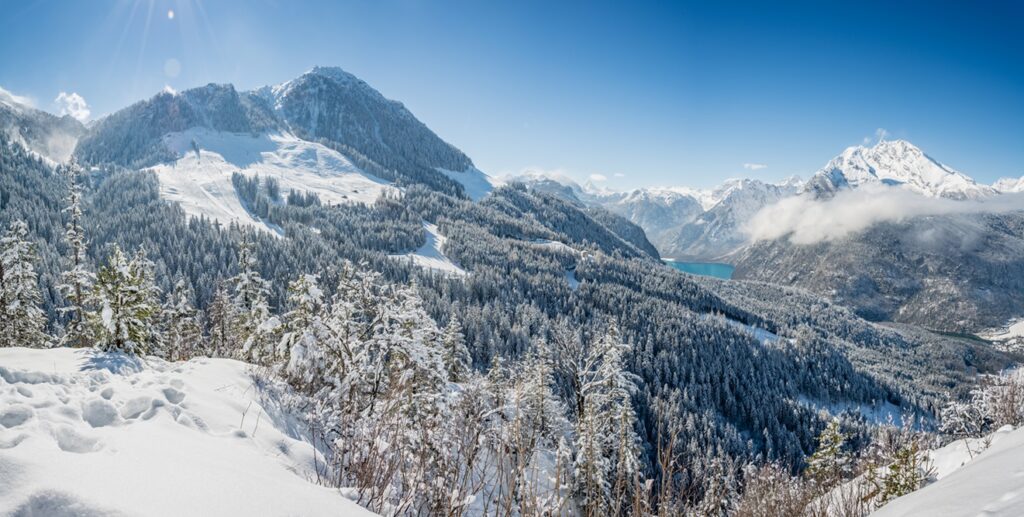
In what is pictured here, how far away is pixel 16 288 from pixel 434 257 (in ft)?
394

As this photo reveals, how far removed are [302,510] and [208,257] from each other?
110566 mm

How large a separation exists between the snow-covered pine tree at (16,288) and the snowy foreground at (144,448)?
80.6 ft

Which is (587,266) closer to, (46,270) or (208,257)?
(208,257)

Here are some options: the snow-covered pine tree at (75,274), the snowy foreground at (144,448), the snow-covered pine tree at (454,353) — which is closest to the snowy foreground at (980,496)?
the snowy foreground at (144,448)

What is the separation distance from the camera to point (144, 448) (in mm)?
3430

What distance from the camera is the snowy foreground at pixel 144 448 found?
2377mm

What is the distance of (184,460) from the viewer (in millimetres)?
3270

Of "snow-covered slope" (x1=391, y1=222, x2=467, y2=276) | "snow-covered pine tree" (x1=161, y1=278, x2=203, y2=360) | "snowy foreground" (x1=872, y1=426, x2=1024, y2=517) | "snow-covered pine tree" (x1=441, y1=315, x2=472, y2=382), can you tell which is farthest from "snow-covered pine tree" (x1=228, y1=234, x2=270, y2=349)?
"snow-covered slope" (x1=391, y1=222, x2=467, y2=276)

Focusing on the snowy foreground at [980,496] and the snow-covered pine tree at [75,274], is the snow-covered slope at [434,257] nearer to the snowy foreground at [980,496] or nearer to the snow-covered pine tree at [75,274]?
the snow-covered pine tree at [75,274]

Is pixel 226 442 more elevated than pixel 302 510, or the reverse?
pixel 302 510

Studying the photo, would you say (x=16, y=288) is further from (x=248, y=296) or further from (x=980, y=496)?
(x=980, y=496)

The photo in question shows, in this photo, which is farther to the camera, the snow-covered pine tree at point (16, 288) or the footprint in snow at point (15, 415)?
the snow-covered pine tree at point (16, 288)

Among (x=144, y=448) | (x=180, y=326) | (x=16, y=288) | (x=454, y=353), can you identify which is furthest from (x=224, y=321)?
(x=144, y=448)

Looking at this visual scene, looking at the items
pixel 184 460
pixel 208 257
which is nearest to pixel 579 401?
pixel 184 460
